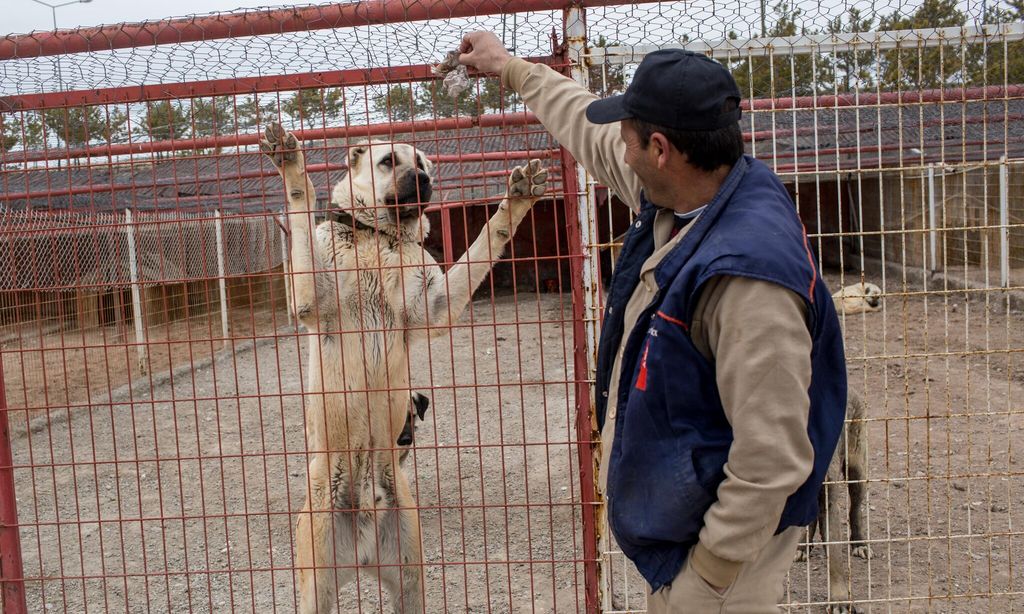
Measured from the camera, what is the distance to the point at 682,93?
2.01 meters

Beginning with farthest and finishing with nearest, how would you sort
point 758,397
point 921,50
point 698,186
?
point 921,50 < point 698,186 < point 758,397

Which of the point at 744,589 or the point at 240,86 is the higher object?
the point at 240,86

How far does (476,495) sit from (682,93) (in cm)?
508

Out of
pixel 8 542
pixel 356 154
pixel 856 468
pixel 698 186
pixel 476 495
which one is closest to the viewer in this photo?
pixel 698 186

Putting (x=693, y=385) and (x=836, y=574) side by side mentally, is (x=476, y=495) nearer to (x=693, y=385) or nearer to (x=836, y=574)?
(x=836, y=574)

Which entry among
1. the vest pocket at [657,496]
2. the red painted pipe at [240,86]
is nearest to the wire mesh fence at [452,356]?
the red painted pipe at [240,86]

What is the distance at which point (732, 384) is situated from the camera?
1.88 metres

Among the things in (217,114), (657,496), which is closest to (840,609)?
(657,496)

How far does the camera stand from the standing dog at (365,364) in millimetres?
3762

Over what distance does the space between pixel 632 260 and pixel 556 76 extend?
37.1 inches

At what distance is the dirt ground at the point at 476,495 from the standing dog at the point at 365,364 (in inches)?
7.4

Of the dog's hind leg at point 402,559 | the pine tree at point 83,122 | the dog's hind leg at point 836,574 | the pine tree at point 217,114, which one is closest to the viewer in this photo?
the pine tree at point 83,122

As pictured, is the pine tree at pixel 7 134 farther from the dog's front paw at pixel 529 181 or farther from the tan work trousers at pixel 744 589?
the tan work trousers at pixel 744 589

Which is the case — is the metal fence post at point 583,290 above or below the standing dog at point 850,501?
above
